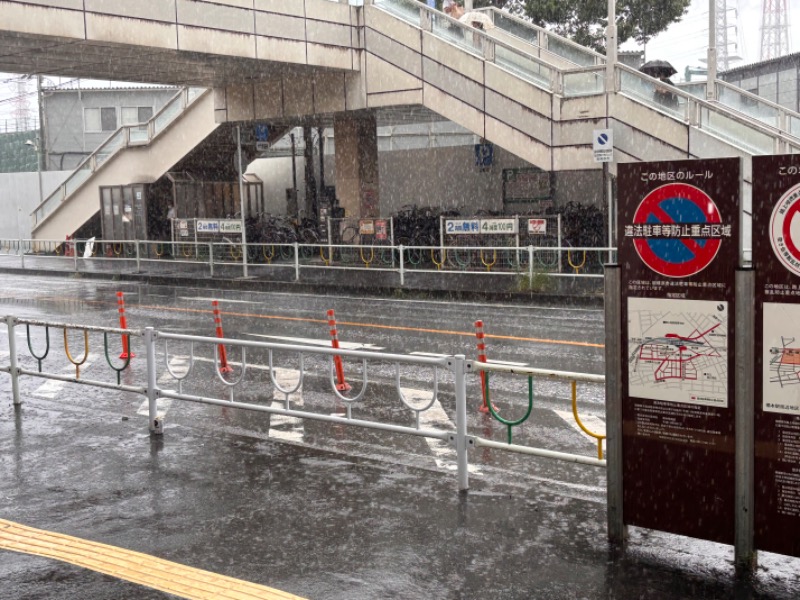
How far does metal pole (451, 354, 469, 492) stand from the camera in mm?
7082

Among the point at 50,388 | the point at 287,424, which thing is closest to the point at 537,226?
the point at 50,388

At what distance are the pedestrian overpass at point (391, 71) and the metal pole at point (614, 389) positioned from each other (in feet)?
51.0

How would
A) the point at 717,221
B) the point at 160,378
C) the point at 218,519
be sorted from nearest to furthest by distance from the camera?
the point at 717,221, the point at 218,519, the point at 160,378

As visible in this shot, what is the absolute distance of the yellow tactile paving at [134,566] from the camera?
5.49 m

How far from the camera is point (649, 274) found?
5652 mm

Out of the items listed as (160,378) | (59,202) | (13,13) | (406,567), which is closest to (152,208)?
(59,202)

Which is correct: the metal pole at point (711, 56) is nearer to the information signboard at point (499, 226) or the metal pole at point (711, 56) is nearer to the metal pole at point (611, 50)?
the metal pole at point (611, 50)

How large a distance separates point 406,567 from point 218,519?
63.5 inches

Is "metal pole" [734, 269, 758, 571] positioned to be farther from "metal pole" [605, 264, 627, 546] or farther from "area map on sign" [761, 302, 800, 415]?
"metal pole" [605, 264, 627, 546]

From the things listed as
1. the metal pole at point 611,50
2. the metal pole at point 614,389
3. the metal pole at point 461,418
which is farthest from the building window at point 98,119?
the metal pole at point 614,389

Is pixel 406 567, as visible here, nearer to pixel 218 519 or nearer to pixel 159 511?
pixel 218 519

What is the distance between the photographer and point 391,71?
84.0ft

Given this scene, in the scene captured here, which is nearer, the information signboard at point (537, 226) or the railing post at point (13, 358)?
the railing post at point (13, 358)

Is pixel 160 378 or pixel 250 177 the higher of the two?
pixel 250 177
